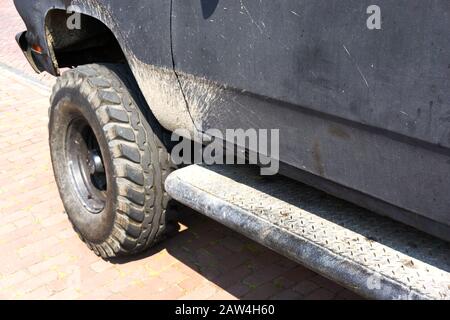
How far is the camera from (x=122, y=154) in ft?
9.72

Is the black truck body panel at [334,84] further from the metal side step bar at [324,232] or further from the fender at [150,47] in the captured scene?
the metal side step bar at [324,232]

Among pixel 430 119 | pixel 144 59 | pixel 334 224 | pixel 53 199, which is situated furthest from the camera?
pixel 53 199

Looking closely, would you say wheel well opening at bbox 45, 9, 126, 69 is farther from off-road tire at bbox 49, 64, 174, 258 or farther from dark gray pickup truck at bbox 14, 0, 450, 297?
off-road tire at bbox 49, 64, 174, 258

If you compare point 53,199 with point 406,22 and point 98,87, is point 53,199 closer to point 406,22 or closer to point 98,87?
point 98,87

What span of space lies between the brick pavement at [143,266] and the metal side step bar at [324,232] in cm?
71

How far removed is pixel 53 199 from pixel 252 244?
164 cm

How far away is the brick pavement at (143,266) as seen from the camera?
3.20 metres

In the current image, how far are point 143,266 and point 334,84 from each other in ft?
6.41

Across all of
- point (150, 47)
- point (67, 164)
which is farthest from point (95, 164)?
point (150, 47)

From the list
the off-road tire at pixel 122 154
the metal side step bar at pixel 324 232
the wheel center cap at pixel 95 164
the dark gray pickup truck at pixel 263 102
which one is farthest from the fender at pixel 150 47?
the wheel center cap at pixel 95 164

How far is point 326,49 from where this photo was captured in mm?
1899

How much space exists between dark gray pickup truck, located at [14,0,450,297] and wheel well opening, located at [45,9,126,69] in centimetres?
2

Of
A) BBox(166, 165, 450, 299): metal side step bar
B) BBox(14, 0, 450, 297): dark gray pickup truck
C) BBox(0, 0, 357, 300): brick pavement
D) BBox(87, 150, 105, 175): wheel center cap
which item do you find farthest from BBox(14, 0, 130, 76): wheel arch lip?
BBox(166, 165, 450, 299): metal side step bar
